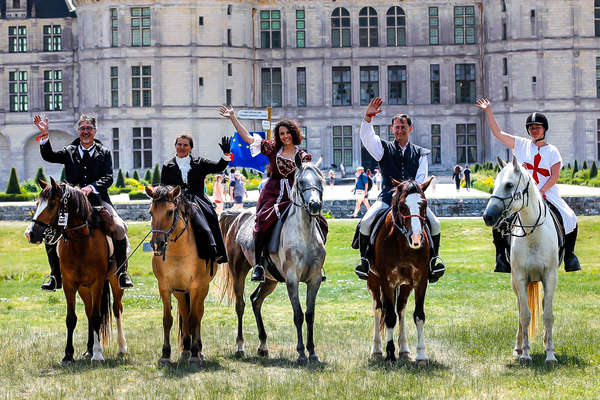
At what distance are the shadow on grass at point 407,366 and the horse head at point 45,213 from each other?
3346 millimetres

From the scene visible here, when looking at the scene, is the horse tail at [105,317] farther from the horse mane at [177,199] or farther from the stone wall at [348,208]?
the stone wall at [348,208]

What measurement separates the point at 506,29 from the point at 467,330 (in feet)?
138

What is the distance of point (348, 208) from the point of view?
3494cm

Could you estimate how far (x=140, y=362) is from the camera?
1121 centimetres

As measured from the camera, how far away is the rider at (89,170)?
460 inches

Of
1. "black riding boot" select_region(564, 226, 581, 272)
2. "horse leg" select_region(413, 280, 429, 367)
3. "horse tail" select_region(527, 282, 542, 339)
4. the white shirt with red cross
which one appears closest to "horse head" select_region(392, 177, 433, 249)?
"horse leg" select_region(413, 280, 429, 367)

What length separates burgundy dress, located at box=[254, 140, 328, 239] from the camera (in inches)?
450

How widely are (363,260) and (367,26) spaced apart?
44.5 m

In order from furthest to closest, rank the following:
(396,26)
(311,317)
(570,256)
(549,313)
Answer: (396,26) < (570,256) < (311,317) < (549,313)

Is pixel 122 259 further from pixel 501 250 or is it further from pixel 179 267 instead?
pixel 501 250

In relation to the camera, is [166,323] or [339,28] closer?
[166,323]

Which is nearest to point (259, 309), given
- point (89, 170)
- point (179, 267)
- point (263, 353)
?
point (263, 353)

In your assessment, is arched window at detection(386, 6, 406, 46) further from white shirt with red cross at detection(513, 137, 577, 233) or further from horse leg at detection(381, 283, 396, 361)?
horse leg at detection(381, 283, 396, 361)

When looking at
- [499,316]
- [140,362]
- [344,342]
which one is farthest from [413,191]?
[499,316]
